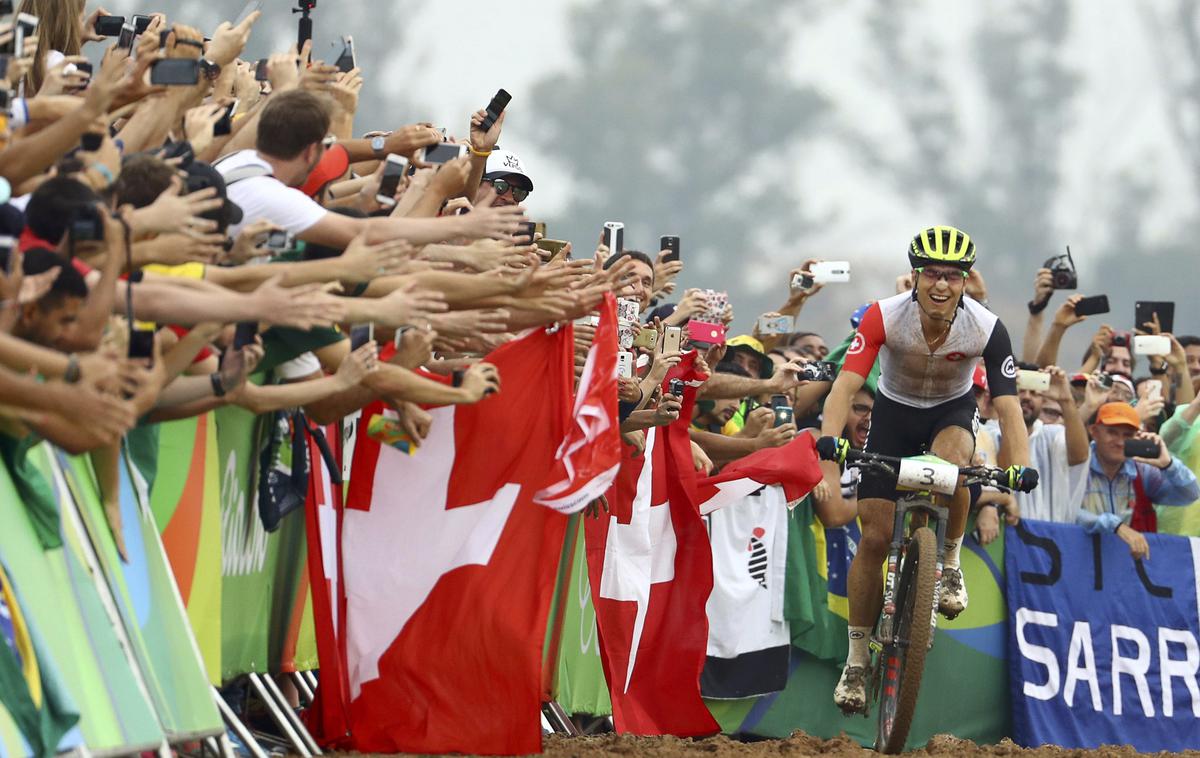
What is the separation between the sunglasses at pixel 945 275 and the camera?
10.9 m

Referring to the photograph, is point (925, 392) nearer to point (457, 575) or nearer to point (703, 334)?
point (703, 334)

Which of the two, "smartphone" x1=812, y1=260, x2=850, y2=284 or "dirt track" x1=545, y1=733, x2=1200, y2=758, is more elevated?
"smartphone" x1=812, y1=260, x2=850, y2=284

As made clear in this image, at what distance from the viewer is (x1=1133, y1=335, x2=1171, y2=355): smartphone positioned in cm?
1570

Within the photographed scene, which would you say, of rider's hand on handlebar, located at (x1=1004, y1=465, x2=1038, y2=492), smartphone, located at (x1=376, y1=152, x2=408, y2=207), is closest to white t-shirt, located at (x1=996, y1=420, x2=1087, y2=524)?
rider's hand on handlebar, located at (x1=1004, y1=465, x2=1038, y2=492)

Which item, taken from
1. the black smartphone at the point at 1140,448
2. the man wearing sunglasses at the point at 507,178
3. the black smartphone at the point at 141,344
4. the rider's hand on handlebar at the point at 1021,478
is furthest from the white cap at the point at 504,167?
the black smartphone at the point at 1140,448

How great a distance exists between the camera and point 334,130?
946cm

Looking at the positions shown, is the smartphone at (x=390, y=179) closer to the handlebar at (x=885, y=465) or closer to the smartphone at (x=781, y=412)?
A: the handlebar at (x=885, y=465)

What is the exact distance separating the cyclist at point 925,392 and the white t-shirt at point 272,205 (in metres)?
4.07

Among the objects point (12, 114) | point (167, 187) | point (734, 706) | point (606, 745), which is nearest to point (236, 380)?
point (167, 187)

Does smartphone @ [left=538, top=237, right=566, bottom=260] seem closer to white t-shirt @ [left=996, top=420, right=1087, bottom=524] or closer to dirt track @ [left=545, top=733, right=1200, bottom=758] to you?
dirt track @ [left=545, top=733, right=1200, bottom=758]

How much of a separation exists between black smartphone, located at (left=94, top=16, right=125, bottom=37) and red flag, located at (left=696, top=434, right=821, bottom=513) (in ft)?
16.2

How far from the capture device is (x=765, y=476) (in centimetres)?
1239

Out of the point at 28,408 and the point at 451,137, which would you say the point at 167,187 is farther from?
the point at 451,137

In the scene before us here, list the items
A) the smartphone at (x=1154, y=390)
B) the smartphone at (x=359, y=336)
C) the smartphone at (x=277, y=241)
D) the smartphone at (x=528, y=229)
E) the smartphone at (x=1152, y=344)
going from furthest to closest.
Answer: the smartphone at (x=1152, y=344)
the smartphone at (x=1154, y=390)
the smartphone at (x=528, y=229)
the smartphone at (x=359, y=336)
the smartphone at (x=277, y=241)
